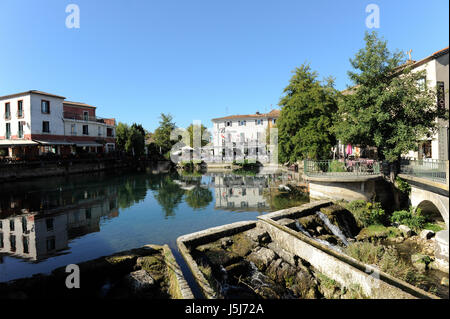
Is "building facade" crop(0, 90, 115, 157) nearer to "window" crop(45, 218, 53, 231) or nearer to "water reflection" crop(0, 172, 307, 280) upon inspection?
"water reflection" crop(0, 172, 307, 280)

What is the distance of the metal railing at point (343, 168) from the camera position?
14.2 metres

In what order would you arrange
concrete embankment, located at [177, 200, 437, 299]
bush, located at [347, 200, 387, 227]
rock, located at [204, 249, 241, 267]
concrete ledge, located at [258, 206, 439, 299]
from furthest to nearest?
bush, located at [347, 200, 387, 227]
rock, located at [204, 249, 241, 267]
concrete embankment, located at [177, 200, 437, 299]
concrete ledge, located at [258, 206, 439, 299]

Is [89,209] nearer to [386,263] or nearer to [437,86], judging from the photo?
[386,263]

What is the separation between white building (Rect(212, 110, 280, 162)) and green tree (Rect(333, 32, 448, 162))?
34409mm

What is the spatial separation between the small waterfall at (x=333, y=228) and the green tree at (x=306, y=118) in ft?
24.0

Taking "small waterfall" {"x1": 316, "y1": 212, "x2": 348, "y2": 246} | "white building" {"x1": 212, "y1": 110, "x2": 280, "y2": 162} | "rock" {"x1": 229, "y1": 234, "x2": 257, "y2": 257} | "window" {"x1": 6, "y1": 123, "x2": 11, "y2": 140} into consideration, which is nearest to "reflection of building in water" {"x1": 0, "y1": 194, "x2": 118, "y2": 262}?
"rock" {"x1": 229, "y1": 234, "x2": 257, "y2": 257}

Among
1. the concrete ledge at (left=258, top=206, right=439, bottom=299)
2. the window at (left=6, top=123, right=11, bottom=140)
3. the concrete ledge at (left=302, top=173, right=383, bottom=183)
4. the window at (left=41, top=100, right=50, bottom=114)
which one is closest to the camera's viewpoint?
the concrete ledge at (left=258, top=206, right=439, bottom=299)

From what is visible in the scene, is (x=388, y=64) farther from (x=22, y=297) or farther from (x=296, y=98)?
(x=22, y=297)

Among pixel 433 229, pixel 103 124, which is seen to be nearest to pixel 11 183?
pixel 103 124

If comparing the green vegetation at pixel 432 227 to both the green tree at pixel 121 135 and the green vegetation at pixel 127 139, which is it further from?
the green tree at pixel 121 135

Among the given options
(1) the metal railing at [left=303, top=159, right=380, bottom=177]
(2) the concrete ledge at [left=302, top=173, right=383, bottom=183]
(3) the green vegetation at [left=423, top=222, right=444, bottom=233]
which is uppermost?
(1) the metal railing at [left=303, top=159, right=380, bottom=177]

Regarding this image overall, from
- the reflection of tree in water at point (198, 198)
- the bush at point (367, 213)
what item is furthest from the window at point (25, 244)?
the bush at point (367, 213)

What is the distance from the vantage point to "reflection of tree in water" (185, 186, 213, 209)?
17.6 m
